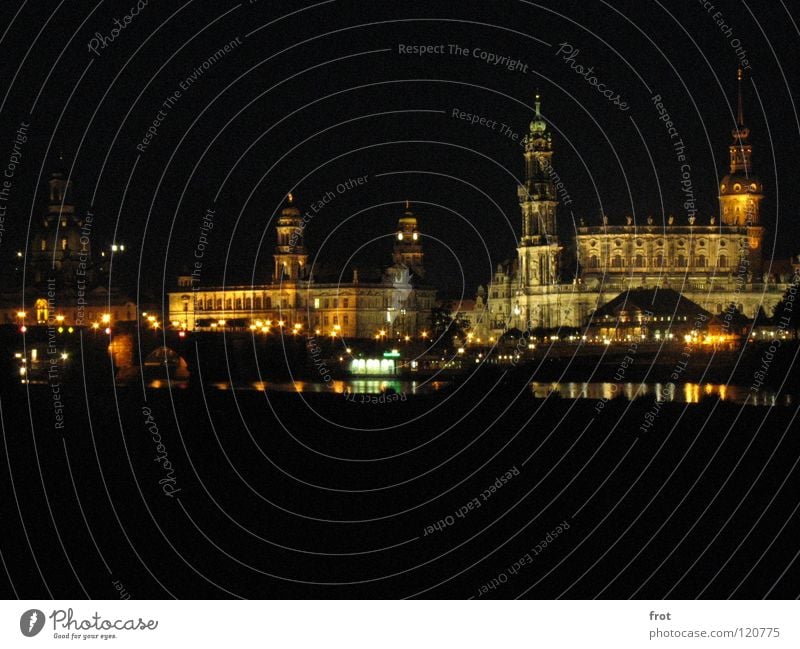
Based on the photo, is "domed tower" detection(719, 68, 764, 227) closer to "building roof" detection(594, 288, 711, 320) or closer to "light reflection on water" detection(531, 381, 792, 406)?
"building roof" detection(594, 288, 711, 320)

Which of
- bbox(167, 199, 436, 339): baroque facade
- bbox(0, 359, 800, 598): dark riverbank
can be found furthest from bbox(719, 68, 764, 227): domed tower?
bbox(0, 359, 800, 598): dark riverbank

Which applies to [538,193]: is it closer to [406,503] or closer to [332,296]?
[332,296]

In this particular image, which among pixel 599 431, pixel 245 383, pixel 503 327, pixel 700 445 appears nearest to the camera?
pixel 700 445

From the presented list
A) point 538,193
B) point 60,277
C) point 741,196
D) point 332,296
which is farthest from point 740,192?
point 60,277

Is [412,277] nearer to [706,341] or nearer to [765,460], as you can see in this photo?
[706,341]

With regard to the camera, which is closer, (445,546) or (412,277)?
(445,546)
